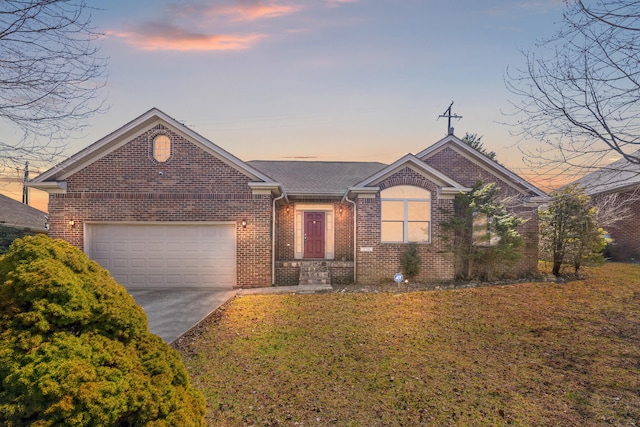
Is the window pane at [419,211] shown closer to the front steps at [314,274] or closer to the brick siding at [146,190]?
the front steps at [314,274]

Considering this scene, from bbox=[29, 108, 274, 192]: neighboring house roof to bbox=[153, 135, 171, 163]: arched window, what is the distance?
1.44ft

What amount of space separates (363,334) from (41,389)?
5285 mm

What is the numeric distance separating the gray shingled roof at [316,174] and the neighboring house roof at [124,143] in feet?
10.3

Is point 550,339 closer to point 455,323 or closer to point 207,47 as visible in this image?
point 455,323

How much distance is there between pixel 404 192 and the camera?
39.9ft

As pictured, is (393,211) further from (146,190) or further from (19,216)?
(19,216)

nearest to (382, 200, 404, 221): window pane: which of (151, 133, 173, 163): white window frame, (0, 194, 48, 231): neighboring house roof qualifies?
(151, 133, 173, 163): white window frame

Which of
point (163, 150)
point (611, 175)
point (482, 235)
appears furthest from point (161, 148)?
point (611, 175)

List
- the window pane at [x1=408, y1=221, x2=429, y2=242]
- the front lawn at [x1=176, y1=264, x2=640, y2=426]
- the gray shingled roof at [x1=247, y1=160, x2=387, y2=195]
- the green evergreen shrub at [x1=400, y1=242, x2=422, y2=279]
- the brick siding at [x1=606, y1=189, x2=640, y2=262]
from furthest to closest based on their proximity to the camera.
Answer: the brick siding at [x1=606, y1=189, x2=640, y2=262] < the gray shingled roof at [x1=247, y1=160, x2=387, y2=195] < the window pane at [x1=408, y1=221, x2=429, y2=242] < the green evergreen shrub at [x1=400, y1=242, x2=422, y2=279] < the front lawn at [x1=176, y1=264, x2=640, y2=426]

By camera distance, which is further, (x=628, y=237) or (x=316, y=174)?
(x=628, y=237)

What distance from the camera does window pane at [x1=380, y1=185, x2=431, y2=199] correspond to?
12117mm

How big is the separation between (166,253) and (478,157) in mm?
12405

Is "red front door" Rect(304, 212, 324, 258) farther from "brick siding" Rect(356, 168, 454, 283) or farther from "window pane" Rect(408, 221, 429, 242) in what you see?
"window pane" Rect(408, 221, 429, 242)

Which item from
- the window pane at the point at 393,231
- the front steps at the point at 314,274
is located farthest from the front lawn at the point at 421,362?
the window pane at the point at 393,231
